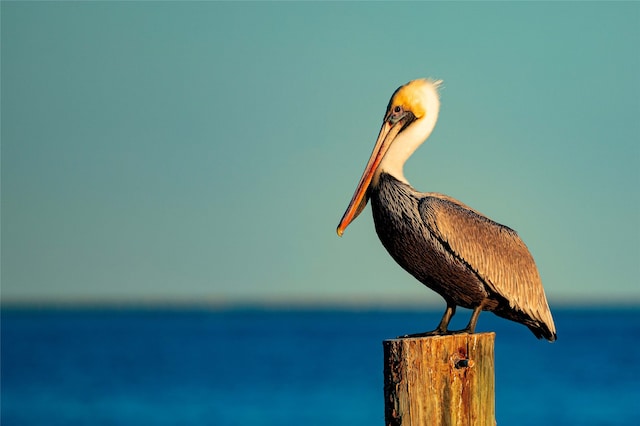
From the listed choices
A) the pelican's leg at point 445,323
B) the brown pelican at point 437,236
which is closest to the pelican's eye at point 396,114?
the brown pelican at point 437,236

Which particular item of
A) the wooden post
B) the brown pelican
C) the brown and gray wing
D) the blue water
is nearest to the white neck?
the brown pelican

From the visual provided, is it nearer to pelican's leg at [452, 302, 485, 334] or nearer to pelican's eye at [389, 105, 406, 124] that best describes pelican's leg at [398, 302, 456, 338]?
pelican's leg at [452, 302, 485, 334]

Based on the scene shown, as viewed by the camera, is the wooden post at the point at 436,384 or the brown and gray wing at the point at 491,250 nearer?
the wooden post at the point at 436,384

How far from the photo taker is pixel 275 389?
27.7 m

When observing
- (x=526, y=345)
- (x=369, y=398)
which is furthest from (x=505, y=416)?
(x=526, y=345)

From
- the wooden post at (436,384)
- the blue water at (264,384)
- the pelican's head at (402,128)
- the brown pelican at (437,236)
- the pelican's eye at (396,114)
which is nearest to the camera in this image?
the wooden post at (436,384)

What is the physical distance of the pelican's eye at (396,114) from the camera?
20.6 feet

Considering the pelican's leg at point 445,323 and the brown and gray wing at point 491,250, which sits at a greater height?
the brown and gray wing at point 491,250

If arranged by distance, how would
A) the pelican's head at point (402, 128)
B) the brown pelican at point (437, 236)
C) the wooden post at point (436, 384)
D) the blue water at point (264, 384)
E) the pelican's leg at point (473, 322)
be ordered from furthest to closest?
the blue water at point (264, 384) < the pelican's head at point (402, 128) < the brown pelican at point (437, 236) < the pelican's leg at point (473, 322) < the wooden post at point (436, 384)

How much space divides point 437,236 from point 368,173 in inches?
22.4

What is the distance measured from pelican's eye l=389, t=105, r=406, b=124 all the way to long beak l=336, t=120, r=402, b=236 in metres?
0.02

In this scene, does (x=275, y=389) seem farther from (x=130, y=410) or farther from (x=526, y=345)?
(x=526, y=345)

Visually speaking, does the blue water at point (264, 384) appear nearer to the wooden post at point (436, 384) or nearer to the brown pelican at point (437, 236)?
the brown pelican at point (437, 236)

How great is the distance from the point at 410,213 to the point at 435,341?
3.67ft
